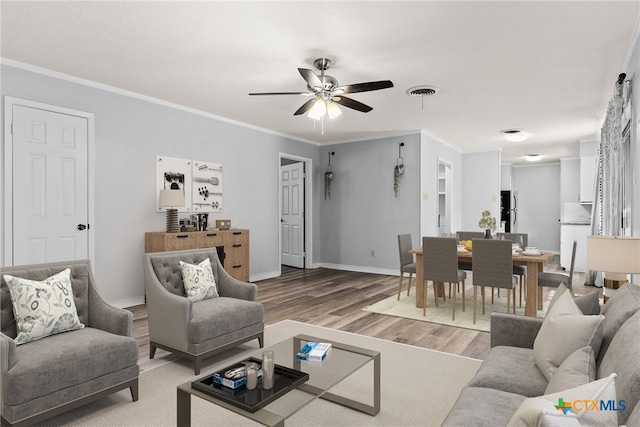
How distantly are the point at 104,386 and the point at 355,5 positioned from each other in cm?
289

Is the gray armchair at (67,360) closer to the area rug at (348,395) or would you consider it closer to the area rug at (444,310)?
the area rug at (348,395)

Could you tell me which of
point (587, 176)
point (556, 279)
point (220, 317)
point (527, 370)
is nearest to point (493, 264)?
point (556, 279)

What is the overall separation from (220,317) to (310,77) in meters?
2.08

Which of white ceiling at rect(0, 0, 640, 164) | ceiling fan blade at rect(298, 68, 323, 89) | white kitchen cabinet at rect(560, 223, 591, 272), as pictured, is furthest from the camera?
white kitchen cabinet at rect(560, 223, 591, 272)

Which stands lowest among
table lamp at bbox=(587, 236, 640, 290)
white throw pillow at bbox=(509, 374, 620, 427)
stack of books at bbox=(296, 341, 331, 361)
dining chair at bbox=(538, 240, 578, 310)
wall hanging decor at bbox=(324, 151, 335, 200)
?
stack of books at bbox=(296, 341, 331, 361)

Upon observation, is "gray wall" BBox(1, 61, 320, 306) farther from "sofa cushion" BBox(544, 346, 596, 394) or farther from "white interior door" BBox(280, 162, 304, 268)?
"sofa cushion" BBox(544, 346, 596, 394)

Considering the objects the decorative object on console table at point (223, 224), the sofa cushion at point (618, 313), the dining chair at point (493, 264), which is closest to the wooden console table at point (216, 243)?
Result: the decorative object on console table at point (223, 224)

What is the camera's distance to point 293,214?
26.3 ft

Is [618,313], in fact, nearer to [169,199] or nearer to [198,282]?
[198,282]

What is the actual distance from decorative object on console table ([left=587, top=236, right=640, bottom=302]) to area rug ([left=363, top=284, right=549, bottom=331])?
1756mm

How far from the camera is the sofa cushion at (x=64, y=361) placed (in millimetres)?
1944

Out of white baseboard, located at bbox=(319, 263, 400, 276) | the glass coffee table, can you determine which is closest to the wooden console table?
white baseboard, located at bbox=(319, 263, 400, 276)

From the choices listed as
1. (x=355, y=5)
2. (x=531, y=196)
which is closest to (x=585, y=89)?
(x=355, y=5)

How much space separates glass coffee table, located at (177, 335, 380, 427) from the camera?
5.47 feet
